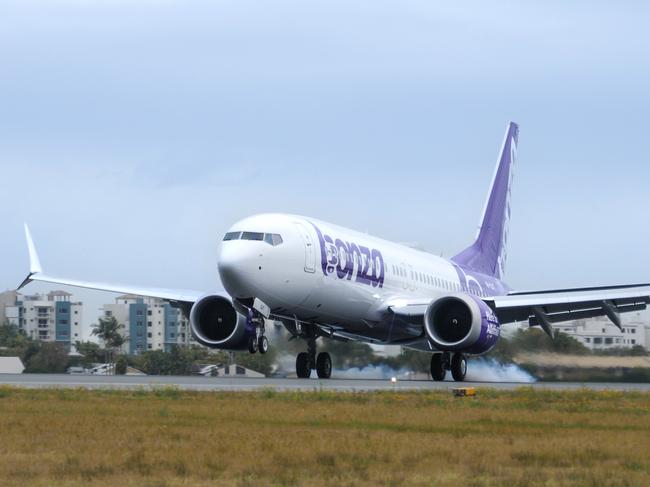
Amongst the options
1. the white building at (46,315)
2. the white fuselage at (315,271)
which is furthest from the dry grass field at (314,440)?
the white building at (46,315)

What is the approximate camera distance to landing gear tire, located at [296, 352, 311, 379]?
3991 centimetres

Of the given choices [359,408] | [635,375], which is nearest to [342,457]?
[359,408]

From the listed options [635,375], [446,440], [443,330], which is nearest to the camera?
[446,440]

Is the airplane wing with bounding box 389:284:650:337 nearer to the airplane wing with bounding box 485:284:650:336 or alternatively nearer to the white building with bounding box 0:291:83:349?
the airplane wing with bounding box 485:284:650:336

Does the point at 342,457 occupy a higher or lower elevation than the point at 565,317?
lower

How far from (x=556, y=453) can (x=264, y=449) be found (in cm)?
351

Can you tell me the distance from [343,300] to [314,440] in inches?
786

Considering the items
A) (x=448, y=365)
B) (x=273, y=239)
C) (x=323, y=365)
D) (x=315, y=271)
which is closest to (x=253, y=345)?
(x=315, y=271)

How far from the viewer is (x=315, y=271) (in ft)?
120

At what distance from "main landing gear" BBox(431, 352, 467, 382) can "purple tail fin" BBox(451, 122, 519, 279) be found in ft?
36.1

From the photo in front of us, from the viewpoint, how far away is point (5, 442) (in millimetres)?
17391

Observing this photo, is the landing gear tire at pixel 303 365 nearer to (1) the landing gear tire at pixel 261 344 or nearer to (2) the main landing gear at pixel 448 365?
(2) the main landing gear at pixel 448 365

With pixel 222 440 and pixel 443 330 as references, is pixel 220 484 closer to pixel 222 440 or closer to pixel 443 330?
pixel 222 440

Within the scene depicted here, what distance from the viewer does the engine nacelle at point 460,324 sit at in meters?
38.1
